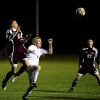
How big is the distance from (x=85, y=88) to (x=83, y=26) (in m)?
34.4

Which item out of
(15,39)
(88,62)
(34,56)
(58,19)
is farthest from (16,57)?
(58,19)

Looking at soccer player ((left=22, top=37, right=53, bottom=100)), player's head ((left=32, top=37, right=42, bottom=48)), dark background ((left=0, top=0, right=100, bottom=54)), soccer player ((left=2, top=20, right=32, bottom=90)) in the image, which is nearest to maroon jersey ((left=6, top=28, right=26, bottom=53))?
soccer player ((left=2, top=20, right=32, bottom=90))

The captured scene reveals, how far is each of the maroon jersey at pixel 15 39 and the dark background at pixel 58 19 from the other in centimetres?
3078

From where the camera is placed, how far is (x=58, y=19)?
5194 cm

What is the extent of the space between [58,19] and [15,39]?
37133mm

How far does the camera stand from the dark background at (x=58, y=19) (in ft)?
157

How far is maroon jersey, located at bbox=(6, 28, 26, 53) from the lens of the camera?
585 inches

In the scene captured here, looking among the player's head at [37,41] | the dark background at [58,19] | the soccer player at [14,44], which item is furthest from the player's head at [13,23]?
the dark background at [58,19]

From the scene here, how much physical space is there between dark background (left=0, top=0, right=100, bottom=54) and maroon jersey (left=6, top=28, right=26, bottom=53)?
101 ft

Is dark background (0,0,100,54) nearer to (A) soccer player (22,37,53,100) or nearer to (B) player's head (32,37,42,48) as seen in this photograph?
(A) soccer player (22,37,53,100)

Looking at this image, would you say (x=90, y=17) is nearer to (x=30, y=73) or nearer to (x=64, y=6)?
(x=64, y=6)

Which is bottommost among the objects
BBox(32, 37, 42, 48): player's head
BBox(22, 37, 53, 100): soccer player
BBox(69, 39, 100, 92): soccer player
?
BBox(69, 39, 100, 92): soccer player

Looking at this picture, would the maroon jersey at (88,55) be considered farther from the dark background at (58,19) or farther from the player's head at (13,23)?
the dark background at (58,19)

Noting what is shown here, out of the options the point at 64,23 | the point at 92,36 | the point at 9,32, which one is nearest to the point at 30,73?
the point at 9,32
